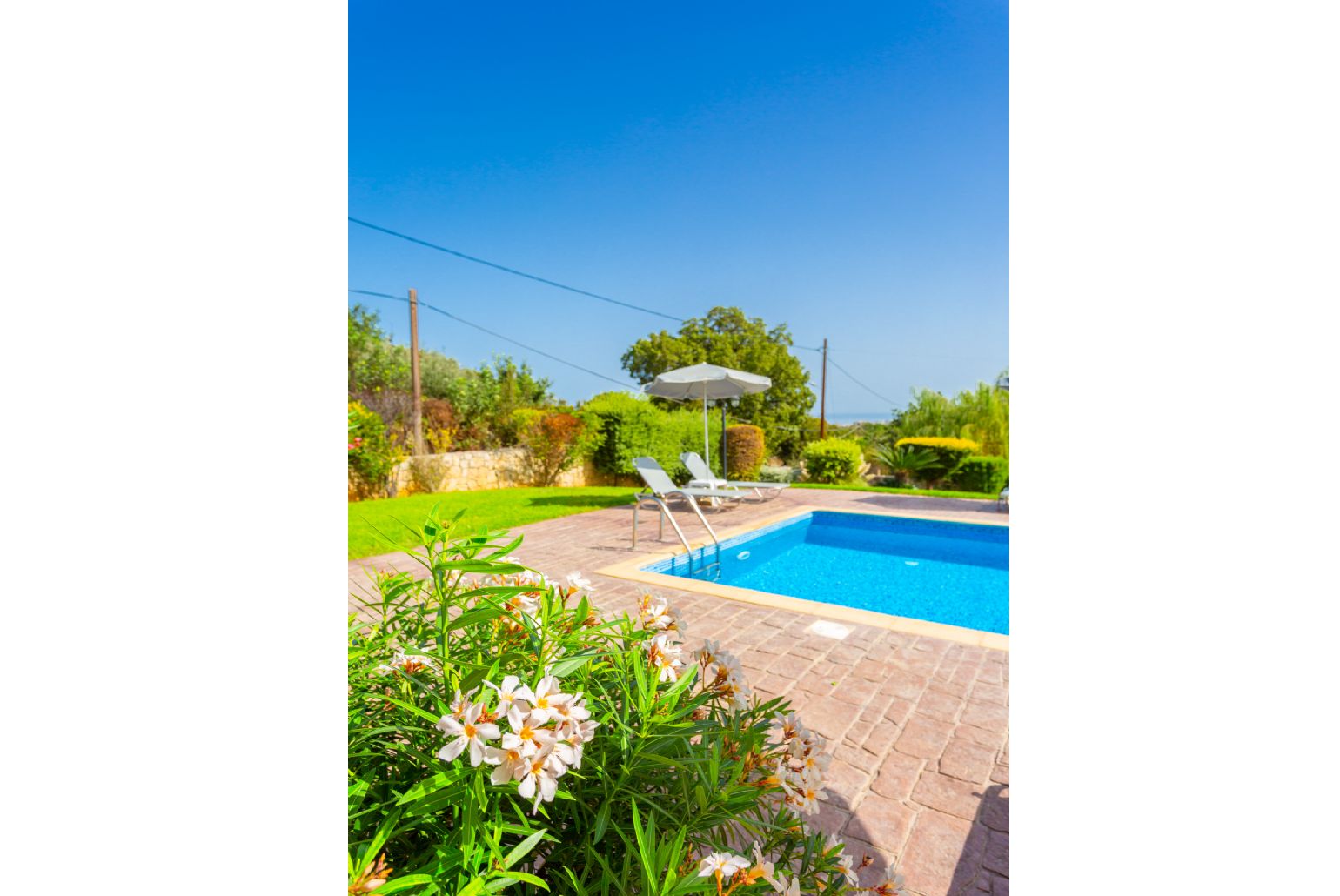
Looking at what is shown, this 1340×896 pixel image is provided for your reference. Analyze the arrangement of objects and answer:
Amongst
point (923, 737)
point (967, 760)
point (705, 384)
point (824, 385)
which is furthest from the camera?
point (824, 385)

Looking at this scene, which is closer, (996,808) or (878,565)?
(996,808)

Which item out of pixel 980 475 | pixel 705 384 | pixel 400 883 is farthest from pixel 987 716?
pixel 980 475

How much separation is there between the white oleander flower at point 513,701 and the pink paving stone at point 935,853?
1873mm

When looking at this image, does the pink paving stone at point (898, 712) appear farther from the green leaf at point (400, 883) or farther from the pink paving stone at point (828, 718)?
the green leaf at point (400, 883)

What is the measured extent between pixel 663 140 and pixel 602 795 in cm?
2396

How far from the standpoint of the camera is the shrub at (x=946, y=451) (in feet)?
46.3

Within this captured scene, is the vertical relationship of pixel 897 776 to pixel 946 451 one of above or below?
below

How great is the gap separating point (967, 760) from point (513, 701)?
8.83 ft

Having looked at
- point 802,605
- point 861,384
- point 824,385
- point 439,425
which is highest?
point 861,384

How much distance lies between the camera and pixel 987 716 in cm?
308

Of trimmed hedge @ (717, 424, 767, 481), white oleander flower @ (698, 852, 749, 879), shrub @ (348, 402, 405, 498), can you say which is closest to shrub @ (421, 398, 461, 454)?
shrub @ (348, 402, 405, 498)

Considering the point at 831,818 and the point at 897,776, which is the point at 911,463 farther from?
the point at 831,818

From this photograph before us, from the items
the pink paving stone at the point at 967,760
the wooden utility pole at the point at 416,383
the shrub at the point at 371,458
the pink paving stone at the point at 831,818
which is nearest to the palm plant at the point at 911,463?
the wooden utility pole at the point at 416,383
